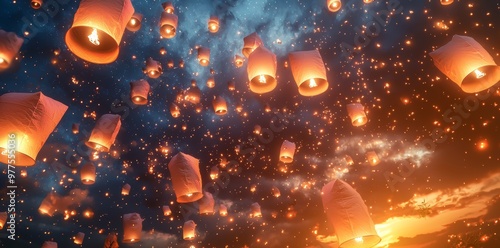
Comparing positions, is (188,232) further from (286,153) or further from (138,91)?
(138,91)

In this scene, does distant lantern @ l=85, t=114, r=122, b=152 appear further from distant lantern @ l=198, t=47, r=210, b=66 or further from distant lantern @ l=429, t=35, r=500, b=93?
distant lantern @ l=429, t=35, r=500, b=93

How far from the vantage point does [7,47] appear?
466 centimetres

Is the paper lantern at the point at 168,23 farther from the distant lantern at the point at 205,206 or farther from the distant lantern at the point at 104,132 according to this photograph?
the distant lantern at the point at 205,206

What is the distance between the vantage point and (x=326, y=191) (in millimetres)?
3678

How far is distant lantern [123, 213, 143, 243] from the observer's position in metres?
8.34

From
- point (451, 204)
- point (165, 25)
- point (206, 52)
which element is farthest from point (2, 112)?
point (451, 204)

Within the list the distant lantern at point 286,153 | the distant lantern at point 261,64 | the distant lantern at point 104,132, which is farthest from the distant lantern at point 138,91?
the distant lantern at point 286,153

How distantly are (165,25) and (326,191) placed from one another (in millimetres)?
5156

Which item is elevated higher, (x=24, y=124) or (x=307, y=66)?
(x=307, y=66)

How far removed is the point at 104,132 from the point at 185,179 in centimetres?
225

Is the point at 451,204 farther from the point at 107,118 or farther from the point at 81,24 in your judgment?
the point at 81,24

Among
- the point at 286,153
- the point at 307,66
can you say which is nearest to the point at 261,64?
the point at 307,66

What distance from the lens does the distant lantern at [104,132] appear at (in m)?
5.58

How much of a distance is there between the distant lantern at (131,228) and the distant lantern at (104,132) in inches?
145
